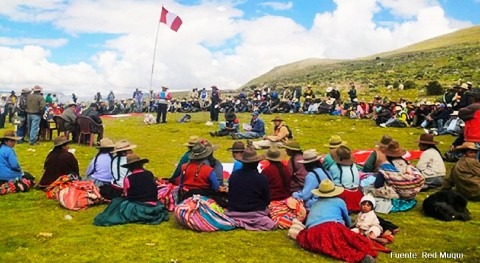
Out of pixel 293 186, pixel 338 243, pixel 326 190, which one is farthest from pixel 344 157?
pixel 338 243

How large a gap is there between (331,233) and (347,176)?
6.81 feet

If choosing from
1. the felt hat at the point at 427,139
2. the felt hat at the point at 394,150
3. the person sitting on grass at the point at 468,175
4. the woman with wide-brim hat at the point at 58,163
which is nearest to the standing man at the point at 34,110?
the woman with wide-brim hat at the point at 58,163

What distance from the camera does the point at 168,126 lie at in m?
24.2

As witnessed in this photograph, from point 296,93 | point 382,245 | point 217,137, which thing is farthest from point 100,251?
point 296,93

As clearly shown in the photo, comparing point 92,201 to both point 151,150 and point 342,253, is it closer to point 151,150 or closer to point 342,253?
point 342,253

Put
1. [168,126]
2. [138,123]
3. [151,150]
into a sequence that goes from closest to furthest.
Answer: [151,150]
[168,126]
[138,123]

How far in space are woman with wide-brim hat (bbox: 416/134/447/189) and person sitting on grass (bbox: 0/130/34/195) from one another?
8374 millimetres

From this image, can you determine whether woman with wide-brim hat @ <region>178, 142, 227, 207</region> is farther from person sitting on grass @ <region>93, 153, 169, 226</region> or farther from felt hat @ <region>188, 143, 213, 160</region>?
person sitting on grass @ <region>93, 153, 169, 226</region>

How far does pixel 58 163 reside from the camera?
1027 cm

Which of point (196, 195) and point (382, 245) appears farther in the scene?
point (196, 195)

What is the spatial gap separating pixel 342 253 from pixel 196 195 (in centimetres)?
268

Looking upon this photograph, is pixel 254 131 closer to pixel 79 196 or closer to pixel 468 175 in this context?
pixel 468 175

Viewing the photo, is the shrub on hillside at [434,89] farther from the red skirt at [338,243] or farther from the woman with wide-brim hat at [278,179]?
the red skirt at [338,243]

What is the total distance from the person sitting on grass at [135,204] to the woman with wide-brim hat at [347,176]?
3.06 metres
